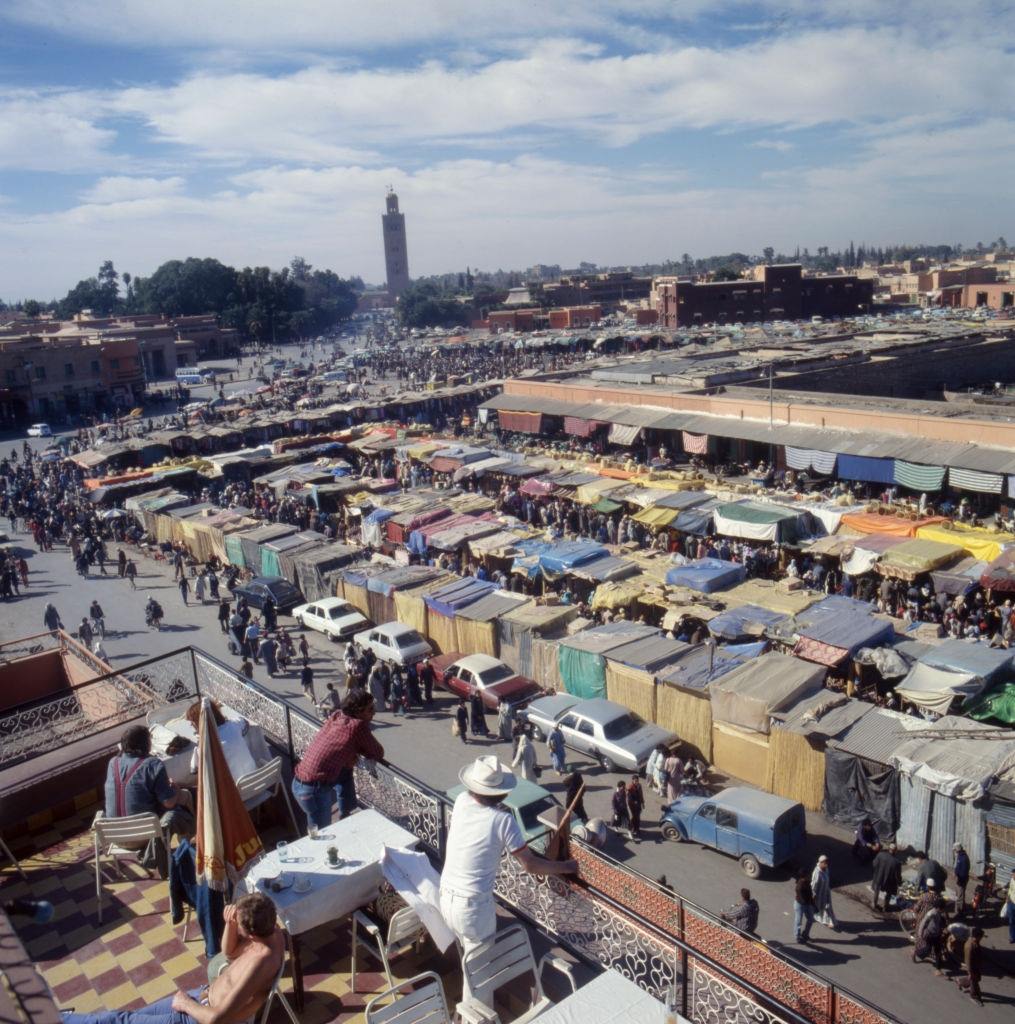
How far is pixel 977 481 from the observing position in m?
21.0

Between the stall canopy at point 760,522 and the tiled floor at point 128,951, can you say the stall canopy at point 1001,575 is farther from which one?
the tiled floor at point 128,951

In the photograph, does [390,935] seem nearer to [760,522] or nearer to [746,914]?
[746,914]

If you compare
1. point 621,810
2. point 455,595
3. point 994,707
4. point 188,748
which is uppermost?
point 188,748

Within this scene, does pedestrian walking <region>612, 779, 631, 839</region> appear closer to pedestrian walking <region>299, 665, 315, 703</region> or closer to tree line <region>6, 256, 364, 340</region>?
pedestrian walking <region>299, 665, 315, 703</region>

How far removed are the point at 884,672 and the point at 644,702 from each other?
342cm

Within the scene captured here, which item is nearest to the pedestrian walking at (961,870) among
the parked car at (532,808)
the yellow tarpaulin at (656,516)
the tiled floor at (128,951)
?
the parked car at (532,808)

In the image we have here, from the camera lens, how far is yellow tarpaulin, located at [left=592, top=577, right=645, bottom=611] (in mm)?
15992

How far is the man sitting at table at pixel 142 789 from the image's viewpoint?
5402mm

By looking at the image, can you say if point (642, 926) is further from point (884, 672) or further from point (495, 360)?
point (495, 360)

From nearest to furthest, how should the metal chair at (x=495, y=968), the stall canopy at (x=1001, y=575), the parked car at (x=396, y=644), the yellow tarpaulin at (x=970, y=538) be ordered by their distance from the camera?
1. the metal chair at (x=495, y=968)
2. the stall canopy at (x=1001, y=575)
3. the parked car at (x=396, y=644)
4. the yellow tarpaulin at (x=970, y=538)

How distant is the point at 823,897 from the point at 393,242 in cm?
19326

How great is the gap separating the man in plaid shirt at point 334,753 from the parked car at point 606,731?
7.38m

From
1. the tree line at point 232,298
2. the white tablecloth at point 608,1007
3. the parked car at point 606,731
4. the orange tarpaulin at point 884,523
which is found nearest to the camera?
the white tablecloth at point 608,1007

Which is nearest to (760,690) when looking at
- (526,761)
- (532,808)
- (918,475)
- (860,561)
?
(526,761)
